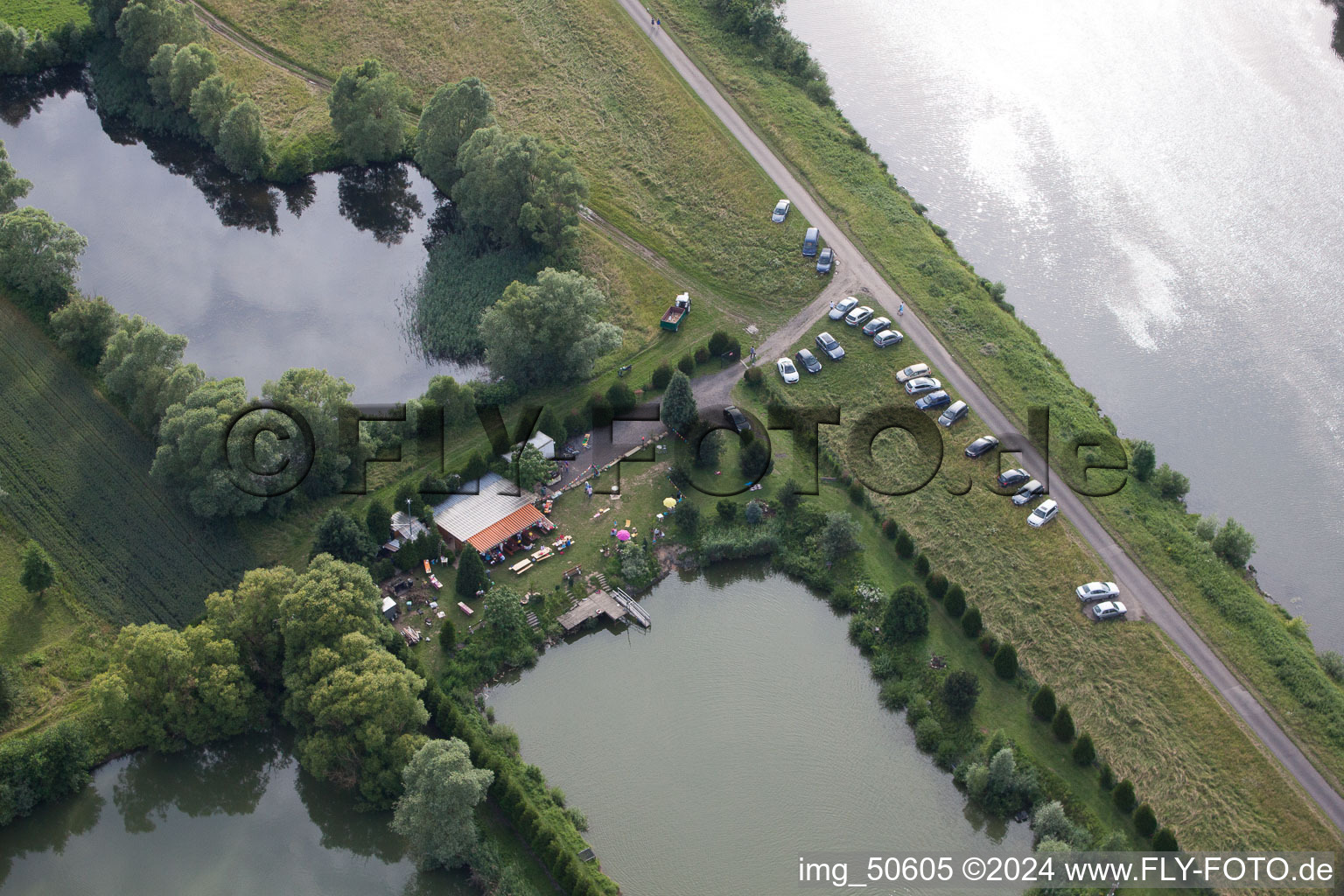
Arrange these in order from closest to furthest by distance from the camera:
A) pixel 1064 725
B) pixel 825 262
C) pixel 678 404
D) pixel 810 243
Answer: pixel 1064 725 < pixel 678 404 < pixel 825 262 < pixel 810 243

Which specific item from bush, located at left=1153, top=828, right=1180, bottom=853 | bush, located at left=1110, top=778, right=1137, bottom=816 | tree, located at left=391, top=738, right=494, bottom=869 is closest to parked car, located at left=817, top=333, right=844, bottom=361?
bush, located at left=1110, top=778, right=1137, bottom=816

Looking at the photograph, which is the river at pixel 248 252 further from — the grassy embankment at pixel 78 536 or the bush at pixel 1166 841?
the bush at pixel 1166 841

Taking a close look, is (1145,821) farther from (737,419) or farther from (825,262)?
(825,262)

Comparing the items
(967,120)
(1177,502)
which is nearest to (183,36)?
(967,120)

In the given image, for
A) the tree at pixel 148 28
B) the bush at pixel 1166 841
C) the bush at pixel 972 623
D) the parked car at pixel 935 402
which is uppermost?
the tree at pixel 148 28

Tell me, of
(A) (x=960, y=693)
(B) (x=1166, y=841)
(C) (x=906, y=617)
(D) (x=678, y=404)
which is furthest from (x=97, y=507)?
(B) (x=1166, y=841)

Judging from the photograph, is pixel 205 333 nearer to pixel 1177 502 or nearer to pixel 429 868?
pixel 429 868

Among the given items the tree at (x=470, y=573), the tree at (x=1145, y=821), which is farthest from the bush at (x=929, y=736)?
the tree at (x=470, y=573)
